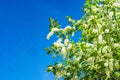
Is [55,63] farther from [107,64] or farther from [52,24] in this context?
[107,64]

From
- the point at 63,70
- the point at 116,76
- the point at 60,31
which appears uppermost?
the point at 60,31

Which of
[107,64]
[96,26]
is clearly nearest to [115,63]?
[107,64]

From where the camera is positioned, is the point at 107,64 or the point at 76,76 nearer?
the point at 107,64

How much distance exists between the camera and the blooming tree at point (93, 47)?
18297mm

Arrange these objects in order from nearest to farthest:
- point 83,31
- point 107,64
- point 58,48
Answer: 1. point 107,64
2. point 58,48
3. point 83,31

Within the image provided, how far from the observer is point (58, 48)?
1962 cm

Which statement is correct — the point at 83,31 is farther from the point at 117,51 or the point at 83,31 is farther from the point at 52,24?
the point at 117,51

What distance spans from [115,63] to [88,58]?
4.74 feet

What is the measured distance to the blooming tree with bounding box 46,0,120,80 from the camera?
18297 millimetres

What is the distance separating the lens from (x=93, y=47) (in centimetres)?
1848

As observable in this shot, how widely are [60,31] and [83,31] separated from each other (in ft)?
6.41

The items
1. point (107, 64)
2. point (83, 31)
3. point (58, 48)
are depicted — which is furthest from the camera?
point (83, 31)

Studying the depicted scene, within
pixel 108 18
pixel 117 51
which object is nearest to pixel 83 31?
pixel 108 18

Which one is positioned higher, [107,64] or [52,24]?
[52,24]
